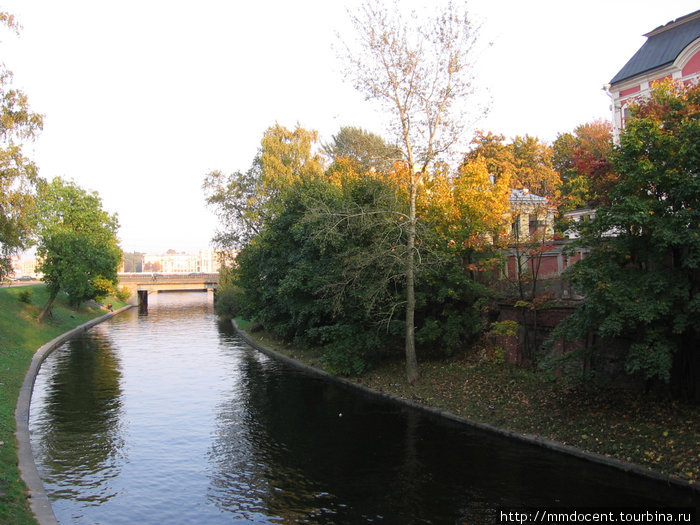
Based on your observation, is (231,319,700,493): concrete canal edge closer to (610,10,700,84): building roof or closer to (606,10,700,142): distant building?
(606,10,700,142): distant building

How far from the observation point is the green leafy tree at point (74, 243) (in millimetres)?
44562

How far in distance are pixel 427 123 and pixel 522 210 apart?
17.2 ft

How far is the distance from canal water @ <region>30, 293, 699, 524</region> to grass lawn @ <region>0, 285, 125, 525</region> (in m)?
0.94

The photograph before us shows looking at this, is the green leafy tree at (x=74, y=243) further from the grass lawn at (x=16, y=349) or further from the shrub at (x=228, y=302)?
the shrub at (x=228, y=302)

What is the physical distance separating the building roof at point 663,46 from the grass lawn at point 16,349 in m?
27.0

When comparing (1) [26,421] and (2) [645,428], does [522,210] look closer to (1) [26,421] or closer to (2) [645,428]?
(2) [645,428]

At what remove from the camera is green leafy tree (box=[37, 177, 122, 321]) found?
4456 cm

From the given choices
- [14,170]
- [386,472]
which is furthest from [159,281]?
[386,472]

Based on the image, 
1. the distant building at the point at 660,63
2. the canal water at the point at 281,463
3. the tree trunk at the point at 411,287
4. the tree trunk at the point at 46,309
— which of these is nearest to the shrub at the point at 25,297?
the tree trunk at the point at 46,309

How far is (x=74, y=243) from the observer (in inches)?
1809

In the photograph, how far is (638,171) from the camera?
1344cm

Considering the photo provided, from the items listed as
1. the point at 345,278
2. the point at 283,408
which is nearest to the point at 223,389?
the point at 283,408

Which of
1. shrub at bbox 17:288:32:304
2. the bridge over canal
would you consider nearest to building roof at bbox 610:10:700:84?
shrub at bbox 17:288:32:304

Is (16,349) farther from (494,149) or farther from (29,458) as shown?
(494,149)
